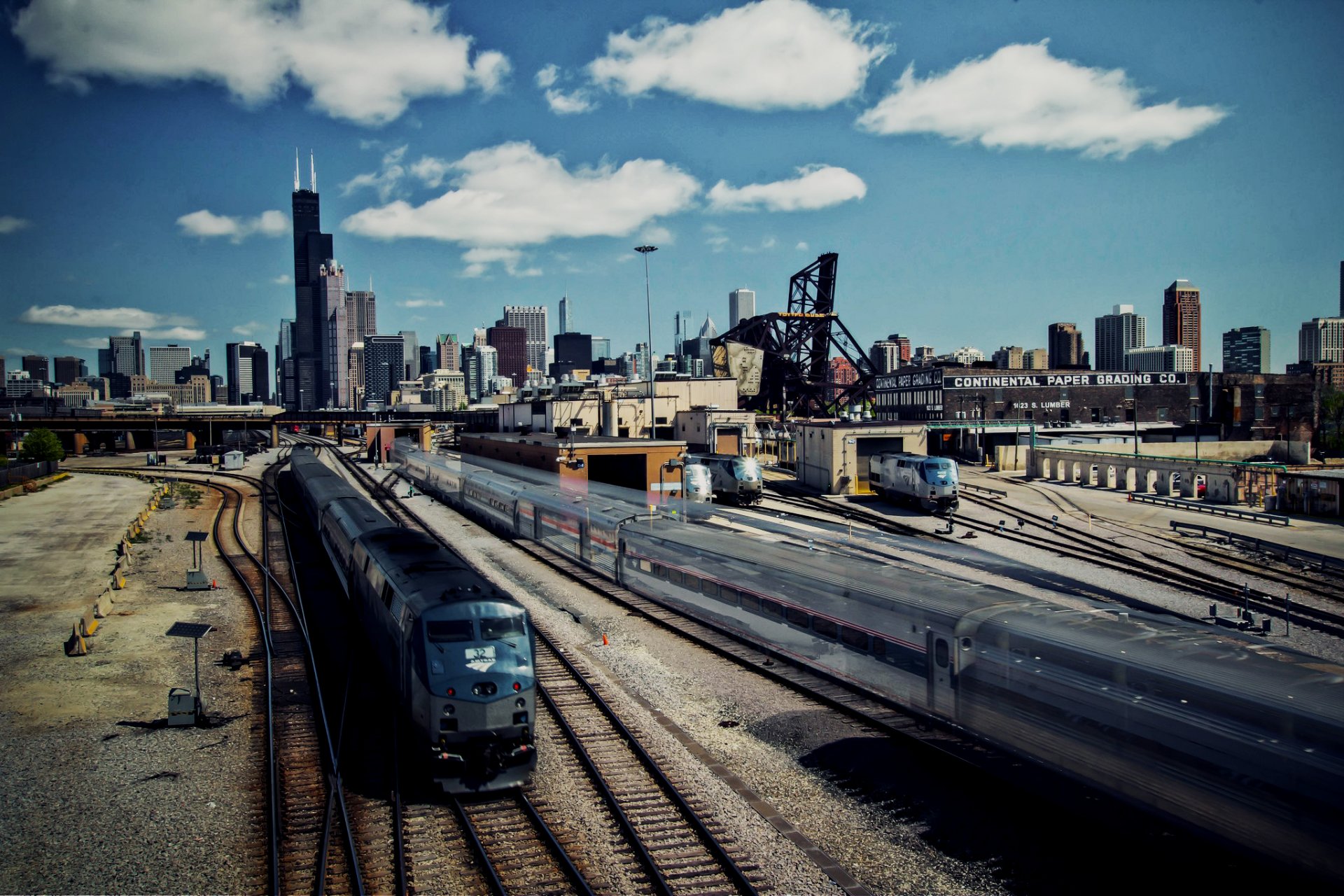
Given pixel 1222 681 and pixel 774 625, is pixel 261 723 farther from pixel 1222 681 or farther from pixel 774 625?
pixel 1222 681

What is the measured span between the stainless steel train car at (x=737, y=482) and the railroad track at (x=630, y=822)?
27707mm

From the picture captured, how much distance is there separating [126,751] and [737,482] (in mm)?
32410

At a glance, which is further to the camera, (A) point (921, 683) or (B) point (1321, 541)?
(B) point (1321, 541)

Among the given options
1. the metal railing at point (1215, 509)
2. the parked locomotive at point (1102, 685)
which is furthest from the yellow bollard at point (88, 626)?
the metal railing at point (1215, 509)

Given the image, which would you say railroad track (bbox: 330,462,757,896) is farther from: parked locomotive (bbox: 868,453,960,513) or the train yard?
parked locomotive (bbox: 868,453,960,513)

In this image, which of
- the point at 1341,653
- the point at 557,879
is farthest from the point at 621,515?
the point at 1341,653

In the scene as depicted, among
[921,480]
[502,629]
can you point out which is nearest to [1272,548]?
[921,480]

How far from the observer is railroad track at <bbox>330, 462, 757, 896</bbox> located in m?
10.2

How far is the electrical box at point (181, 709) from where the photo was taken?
1542cm

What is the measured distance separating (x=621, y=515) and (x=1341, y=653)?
63.7 ft

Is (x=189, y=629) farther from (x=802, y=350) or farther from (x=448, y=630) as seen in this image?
(x=802, y=350)

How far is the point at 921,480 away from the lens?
41188 mm

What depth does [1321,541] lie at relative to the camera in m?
33.4

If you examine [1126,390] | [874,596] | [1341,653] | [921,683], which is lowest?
[1341,653]
